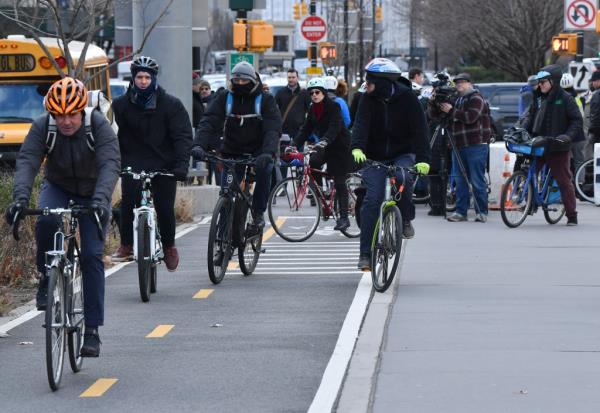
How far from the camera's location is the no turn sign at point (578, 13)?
28719 mm

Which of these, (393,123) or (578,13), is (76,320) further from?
(578,13)

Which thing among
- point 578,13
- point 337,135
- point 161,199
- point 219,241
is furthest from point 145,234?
point 578,13

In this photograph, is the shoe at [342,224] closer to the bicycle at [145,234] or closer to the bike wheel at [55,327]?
the bicycle at [145,234]

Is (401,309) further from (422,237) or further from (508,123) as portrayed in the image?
(508,123)

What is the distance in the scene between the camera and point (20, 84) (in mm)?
21031

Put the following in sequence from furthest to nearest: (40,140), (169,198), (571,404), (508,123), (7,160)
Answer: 1. (508,123)
2. (7,160)
3. (169,198)
4. (40,140)
5. (571,404)

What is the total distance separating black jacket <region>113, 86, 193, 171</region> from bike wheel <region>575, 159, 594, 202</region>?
9895mm

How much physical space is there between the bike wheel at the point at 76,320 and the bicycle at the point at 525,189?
920cm

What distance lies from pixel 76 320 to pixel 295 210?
26.7 ft

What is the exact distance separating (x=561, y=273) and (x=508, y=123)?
78.6 ft

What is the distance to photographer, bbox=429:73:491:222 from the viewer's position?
1766cm

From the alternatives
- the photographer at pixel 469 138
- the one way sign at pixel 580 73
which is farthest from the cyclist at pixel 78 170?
the one way sign at pixel 580 73

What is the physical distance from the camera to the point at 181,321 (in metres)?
10.2

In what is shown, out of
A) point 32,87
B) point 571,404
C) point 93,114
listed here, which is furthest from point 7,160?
point 571,404
